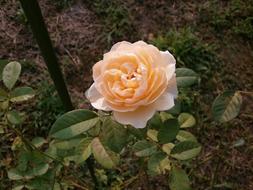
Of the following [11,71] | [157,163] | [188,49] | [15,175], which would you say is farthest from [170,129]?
[188,49]

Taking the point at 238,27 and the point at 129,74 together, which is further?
the point at 238,27

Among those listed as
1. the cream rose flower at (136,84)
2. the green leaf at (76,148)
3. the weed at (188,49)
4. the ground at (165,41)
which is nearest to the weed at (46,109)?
the ground at (165,41)

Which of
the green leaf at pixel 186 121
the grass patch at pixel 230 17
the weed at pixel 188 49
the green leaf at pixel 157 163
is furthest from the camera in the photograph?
the grass patch at pixel 230 17

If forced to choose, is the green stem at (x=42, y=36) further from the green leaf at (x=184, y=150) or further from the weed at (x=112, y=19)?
the weed at (x=112, y=19)

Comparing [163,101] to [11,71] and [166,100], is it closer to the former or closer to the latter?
[166,100]

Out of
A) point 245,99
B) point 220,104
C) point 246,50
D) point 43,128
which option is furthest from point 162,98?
point 246,50

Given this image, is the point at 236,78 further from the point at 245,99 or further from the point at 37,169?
the point at 37,169
